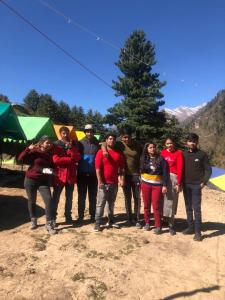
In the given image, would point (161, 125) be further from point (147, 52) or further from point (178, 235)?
point (178, 235)

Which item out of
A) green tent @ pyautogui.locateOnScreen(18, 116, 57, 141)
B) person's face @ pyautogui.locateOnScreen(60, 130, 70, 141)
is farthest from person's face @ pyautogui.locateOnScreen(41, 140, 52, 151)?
green tent @ pyautogui.locateOnScreen(18, 116, 57, 141)

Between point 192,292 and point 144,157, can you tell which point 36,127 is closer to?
point 144,157

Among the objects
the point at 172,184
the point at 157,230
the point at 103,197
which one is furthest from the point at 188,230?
the point at 103,197

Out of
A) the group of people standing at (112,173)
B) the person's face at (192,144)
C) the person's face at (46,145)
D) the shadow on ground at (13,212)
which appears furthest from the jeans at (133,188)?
the shadow on ground at (13,212)

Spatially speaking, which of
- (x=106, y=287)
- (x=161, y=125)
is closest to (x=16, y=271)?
(x=106, y=287)

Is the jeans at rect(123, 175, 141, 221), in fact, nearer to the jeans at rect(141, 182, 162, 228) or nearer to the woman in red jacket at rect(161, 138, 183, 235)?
the jeans at rect(141, 182, 162, 228)

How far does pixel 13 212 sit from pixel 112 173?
279 cm

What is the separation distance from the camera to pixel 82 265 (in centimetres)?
445

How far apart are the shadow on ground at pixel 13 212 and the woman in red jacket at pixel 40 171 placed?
750mm

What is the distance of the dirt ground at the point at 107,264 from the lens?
3799mm

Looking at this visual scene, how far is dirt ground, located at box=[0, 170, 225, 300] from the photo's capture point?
3799 mm

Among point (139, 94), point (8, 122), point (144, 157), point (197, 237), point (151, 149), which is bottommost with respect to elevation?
point (197, 237)

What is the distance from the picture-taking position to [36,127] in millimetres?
13852

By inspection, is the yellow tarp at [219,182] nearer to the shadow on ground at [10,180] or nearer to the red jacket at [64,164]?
the shadow on ground at [10,180]
